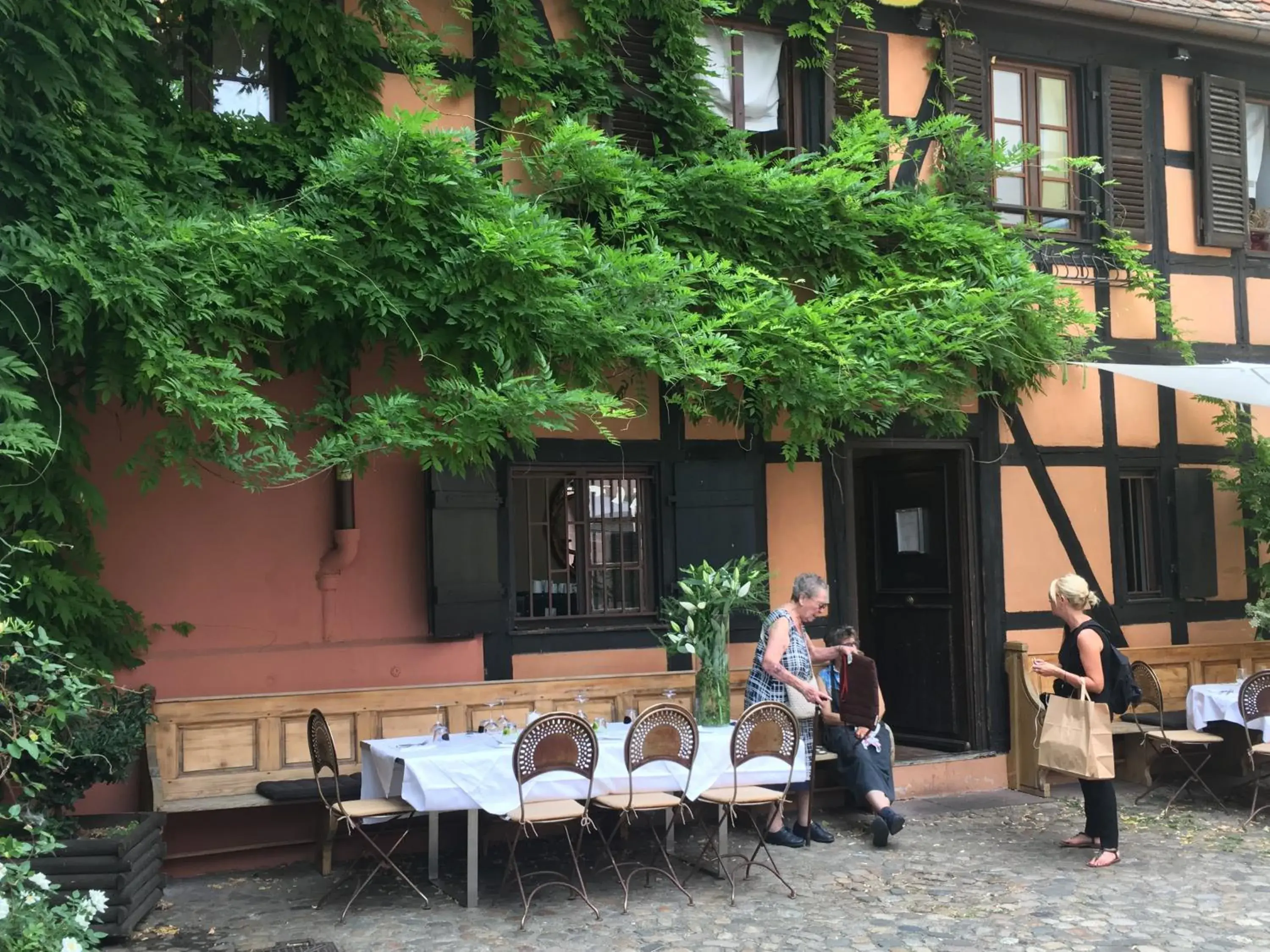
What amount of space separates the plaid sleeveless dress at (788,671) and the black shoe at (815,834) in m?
0.38

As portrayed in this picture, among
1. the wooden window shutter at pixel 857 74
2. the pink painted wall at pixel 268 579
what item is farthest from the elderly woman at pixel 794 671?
the wooden window shutter at pixel 857 74

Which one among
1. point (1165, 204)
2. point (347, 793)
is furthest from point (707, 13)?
point (347, 793)

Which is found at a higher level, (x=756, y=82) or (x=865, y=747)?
(x=756, y=82)

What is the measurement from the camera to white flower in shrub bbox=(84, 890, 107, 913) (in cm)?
469

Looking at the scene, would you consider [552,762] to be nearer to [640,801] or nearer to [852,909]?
[640,801]

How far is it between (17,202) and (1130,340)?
24.8ft

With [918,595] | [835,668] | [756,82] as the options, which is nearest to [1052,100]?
[756,82]

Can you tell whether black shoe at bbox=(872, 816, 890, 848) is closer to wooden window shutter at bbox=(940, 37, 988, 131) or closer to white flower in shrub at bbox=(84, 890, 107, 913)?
white flower in shrub at bbox=(84, 890, 107, 913)

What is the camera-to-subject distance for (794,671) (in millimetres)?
7070

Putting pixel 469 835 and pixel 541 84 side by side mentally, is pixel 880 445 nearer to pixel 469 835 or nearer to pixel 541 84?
pixel 541 84

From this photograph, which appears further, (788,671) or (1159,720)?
(1159,720)

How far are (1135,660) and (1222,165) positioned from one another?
396 cm

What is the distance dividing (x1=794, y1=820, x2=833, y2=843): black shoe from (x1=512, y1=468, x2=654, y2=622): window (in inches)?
64.6

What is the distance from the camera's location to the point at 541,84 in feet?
25.2
